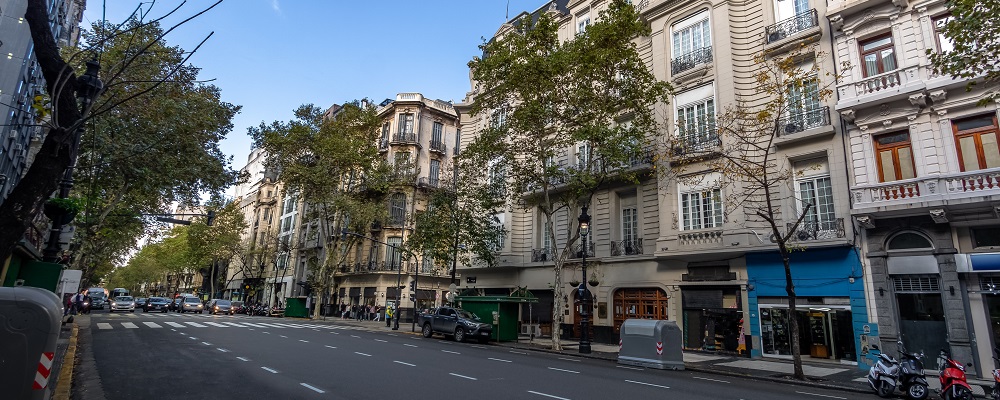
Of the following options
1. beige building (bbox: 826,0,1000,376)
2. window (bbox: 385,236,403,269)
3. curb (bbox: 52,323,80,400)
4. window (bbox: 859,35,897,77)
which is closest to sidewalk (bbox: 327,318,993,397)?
beige building (bbox: 826,0,1000,376)

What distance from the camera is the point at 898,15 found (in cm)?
1703

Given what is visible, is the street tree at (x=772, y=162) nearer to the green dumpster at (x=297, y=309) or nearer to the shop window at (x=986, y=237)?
the shop window at (x=986, y=237)

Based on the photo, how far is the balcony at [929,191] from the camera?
14336 mm

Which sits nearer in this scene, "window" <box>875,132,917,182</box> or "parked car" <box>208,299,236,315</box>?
"window" <box>875,132,917,182</box>

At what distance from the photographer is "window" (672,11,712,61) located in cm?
2258

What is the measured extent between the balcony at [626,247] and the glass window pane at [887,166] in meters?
9.71

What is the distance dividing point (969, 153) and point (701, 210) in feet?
27.6

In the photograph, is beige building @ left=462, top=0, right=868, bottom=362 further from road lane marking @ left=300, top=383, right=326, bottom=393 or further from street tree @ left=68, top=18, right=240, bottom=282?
street tree @ left=68, top=18, right=240, bottom=282

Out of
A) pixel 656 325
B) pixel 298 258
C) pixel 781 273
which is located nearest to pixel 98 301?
pixel 298 258

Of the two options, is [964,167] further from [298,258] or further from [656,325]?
[298,258]

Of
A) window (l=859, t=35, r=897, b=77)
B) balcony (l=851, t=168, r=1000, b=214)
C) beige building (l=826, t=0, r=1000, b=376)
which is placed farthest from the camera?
window (l=859, t=35, r=897, b=77)

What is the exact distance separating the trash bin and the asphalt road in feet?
2.30

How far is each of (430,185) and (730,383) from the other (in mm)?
36742

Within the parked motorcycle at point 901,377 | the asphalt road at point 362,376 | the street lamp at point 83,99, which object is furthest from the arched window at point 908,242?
the street lamp at point 83,99
